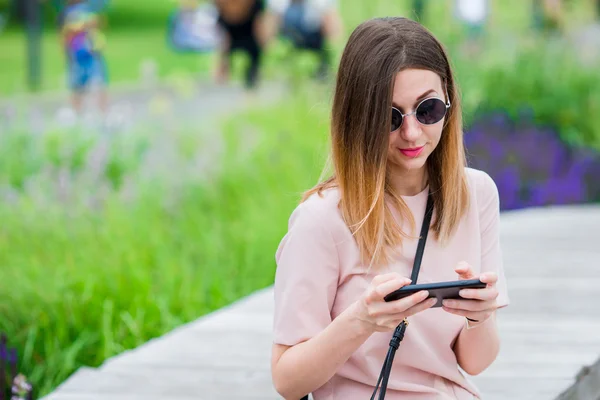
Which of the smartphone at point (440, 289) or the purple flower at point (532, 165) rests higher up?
the smartphone at point (440, 289)

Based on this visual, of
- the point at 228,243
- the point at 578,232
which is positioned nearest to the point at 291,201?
the point at 228,243

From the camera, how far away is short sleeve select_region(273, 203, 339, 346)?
194 centimetres

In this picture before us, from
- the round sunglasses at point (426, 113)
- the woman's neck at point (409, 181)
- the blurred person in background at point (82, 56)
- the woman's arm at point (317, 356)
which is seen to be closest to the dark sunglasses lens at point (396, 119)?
the round sunglasses at point (426, 113)

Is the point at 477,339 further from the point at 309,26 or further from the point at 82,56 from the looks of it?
the point at 82,56

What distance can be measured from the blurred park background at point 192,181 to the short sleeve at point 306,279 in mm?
300

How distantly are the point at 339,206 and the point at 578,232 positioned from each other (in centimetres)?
332

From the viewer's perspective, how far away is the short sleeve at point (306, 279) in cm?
194

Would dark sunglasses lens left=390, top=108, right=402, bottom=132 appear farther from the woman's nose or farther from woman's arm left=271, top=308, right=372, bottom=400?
woman's arm left=271, top=308, right=372, bottom=400

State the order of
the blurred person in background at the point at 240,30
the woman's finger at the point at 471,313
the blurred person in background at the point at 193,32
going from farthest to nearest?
the blurred person in background at the point at 193,32
the blurred person in background at the point at 240,30
the woman's finger at the point at 471,313

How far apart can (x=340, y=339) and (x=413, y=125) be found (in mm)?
423

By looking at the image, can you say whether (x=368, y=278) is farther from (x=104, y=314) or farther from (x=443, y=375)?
(x=104, y=314)

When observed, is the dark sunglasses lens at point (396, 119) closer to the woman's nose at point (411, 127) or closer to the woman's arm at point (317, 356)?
the woman's nose at point (411, 127)

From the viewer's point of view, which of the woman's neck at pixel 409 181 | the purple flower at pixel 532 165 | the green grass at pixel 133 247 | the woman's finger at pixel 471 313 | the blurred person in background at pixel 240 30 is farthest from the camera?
the blurred person in background at pixel 240 30

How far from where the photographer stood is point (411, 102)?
1.90m
